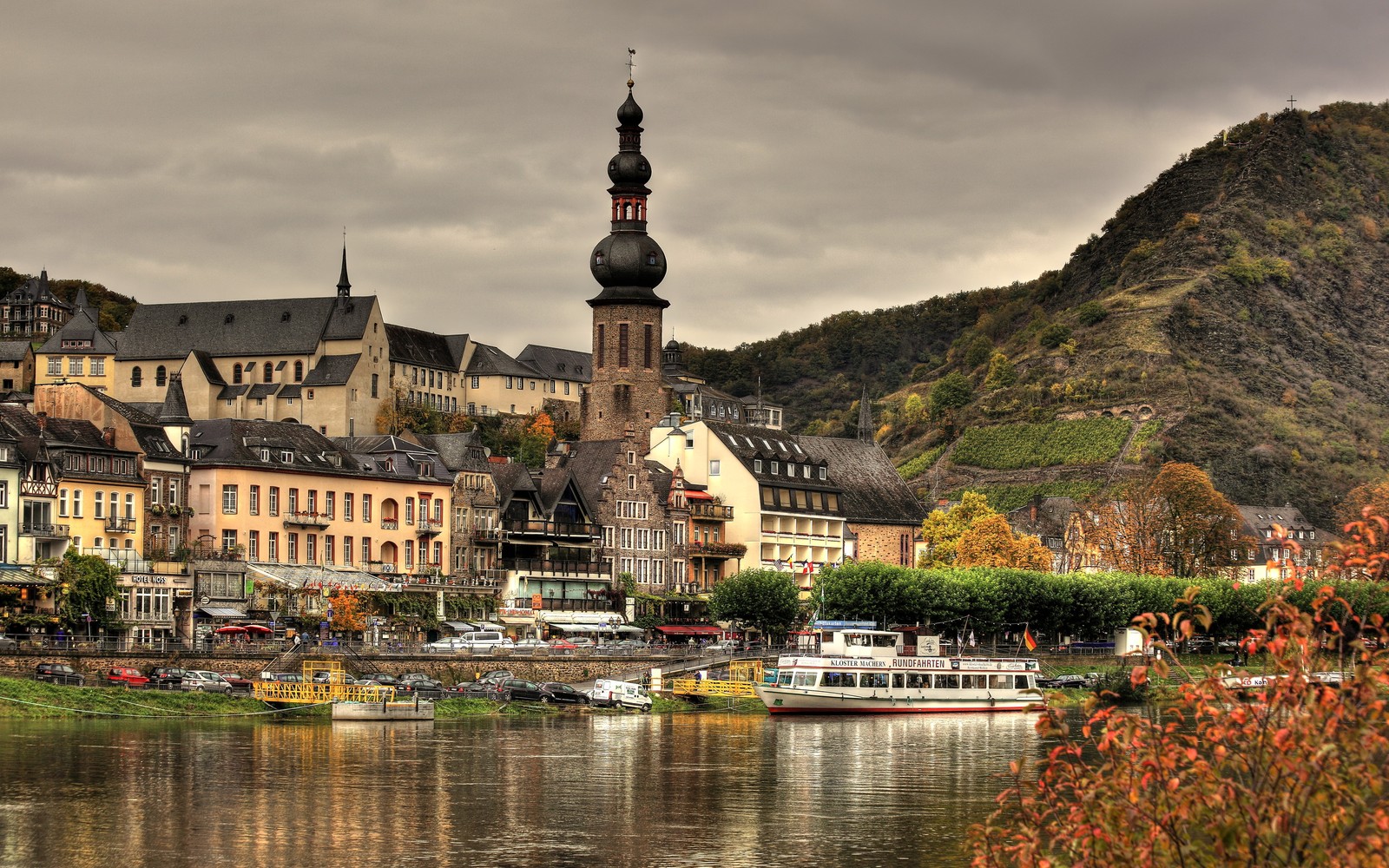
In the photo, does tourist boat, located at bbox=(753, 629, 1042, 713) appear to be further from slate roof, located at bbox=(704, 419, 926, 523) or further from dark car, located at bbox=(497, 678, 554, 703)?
slate roof, located at bbox=(704, 419, 926, 523)

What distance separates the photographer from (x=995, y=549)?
133 metres

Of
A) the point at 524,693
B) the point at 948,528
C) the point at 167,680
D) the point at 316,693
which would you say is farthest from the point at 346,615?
the point at 948,528

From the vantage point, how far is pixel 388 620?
10250 cm

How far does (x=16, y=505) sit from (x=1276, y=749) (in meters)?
82.0

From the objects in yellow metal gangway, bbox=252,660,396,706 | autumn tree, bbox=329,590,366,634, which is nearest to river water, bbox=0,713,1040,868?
yellow metal gangway, bbox=252,660,396,706

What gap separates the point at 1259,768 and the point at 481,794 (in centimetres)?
3784

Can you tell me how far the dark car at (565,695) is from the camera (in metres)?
89.4

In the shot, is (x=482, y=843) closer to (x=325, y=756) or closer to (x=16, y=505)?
(x=325, y=756)

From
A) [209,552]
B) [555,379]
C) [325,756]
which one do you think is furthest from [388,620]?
[555,379]

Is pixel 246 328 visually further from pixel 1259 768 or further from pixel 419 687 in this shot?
pixel 1259 768

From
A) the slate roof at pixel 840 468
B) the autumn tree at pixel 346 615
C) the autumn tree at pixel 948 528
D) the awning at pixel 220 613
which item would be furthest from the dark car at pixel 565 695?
the autumn tree at pixel 948 528

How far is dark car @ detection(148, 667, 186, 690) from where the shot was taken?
265 feet

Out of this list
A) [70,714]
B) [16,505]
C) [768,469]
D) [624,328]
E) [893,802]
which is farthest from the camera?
[624,328]

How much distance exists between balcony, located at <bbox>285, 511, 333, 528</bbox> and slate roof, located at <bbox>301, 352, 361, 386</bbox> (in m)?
43.4
